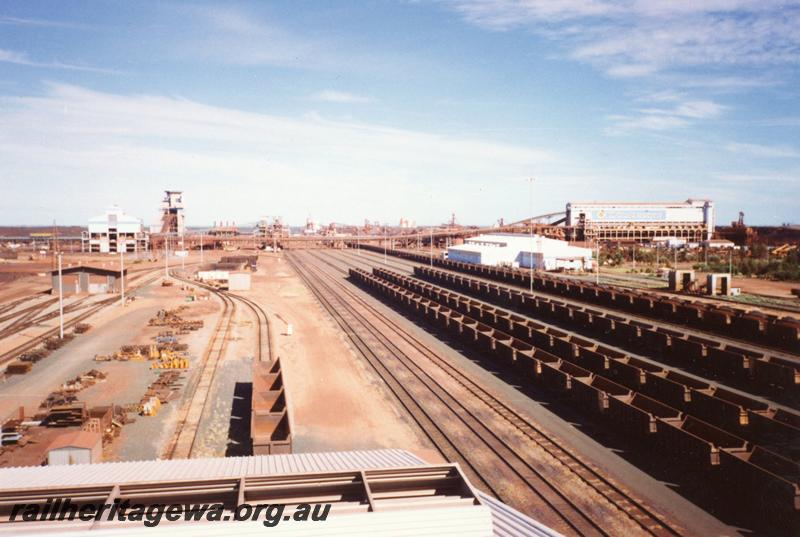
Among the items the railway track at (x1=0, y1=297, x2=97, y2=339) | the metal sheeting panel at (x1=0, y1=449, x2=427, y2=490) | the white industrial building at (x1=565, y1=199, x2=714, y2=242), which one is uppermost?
the white industrial building at (x1=565, y1=199, x2=714, y2=242)

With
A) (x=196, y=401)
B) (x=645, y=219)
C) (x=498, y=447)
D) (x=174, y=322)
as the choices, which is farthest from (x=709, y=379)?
(x=645, y=219)

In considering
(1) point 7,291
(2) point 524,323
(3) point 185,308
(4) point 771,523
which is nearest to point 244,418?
Answer: (4) point 771,523

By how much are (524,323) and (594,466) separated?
1882cm

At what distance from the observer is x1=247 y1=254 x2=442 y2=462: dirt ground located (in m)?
19.4

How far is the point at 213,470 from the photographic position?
447 inches

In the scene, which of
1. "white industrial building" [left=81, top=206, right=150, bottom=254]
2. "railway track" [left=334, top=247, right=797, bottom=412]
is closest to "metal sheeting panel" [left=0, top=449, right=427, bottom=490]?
"railway track" [left=334, top=247, right=797, bottom=412]

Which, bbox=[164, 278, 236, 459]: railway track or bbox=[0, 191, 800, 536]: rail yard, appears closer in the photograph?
bbox=[0, 191, 800, 536]: rail yard

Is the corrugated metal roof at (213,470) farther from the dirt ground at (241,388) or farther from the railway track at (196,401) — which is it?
the railway track at (196,401)

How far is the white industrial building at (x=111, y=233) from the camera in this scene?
4806 inches

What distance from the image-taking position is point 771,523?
13.5 metres

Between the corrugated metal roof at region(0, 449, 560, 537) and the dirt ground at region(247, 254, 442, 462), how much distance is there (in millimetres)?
3907

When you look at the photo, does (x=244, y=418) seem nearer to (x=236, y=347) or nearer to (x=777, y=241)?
(x=236, y=347)

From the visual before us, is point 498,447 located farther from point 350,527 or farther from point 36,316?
point 36,316

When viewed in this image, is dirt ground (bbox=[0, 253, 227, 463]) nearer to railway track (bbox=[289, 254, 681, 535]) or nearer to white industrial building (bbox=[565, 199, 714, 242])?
railway track (bbox=[289, 254, 681, 535])
